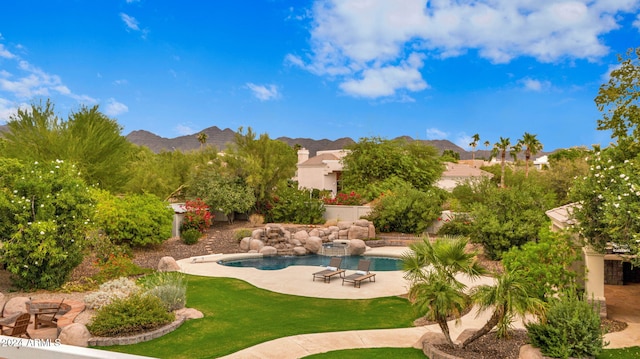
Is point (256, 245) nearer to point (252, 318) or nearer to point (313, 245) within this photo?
point (313, 245)

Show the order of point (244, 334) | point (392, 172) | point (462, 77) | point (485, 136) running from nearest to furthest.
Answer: point (244, 334) → point (392, 172) → point (462, 77) → point (485, 136)

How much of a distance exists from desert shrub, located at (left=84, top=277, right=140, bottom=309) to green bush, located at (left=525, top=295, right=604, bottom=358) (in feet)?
31.5

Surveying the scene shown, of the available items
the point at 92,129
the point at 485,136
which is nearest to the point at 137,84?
the point at 92,129

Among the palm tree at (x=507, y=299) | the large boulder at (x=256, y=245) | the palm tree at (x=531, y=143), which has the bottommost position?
the large boulder at (x=256, y=245)

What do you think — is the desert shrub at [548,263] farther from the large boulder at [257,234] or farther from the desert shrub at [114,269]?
the large boulder at [257,234]

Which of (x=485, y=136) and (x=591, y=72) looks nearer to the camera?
(x=591, y=72)

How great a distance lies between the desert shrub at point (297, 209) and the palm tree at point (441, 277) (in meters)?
21.4

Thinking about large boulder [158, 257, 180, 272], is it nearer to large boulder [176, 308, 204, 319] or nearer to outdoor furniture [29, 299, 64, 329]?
→ large boulder [176, 308, 204, 319]

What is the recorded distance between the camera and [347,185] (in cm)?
3859

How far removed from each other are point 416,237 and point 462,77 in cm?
1929

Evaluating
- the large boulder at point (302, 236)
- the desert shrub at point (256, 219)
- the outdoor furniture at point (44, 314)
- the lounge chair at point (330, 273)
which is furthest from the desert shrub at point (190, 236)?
the outdoor furniture at point (44, 314)

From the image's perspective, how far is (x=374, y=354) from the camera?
368 inches

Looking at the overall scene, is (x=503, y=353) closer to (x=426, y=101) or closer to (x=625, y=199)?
(x=625, y=199)

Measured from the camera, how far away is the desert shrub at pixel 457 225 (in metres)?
25.0
